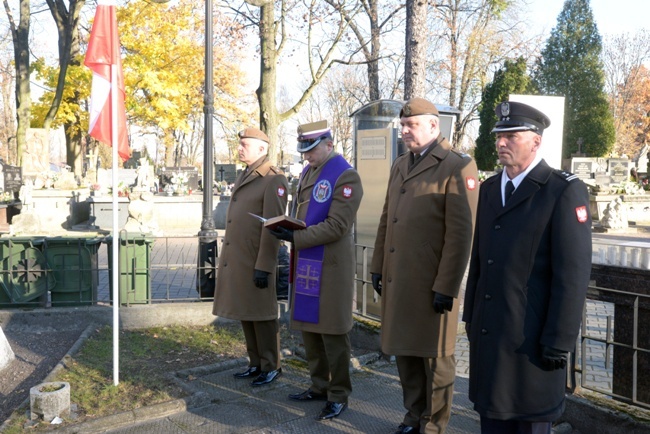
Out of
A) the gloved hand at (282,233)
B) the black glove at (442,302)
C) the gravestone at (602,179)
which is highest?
the gravestone at (602,179)

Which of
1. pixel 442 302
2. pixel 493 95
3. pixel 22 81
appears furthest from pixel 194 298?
pixel 493 95

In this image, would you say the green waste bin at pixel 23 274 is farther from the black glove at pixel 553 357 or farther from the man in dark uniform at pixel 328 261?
the black glove at pixel 553 357

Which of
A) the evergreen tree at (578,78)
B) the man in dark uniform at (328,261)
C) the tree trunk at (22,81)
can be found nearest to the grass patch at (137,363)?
the man in dark uniform at (328,261)

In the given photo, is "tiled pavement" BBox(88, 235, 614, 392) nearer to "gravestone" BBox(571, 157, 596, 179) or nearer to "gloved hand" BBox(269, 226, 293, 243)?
"gloved hand" BBox(269, 226, 293, 243)

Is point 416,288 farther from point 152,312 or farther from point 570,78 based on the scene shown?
point 570,78

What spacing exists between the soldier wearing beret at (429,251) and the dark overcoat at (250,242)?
1.45 meters

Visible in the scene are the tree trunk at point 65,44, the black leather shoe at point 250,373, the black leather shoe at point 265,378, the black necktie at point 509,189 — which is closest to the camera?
the black necktie at point 509,189

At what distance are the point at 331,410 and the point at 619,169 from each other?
96.5 ft

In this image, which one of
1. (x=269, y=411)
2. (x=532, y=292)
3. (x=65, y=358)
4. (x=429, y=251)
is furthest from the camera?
(x=65, y=358)

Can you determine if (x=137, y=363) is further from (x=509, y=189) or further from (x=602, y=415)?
(x=509, y=189)

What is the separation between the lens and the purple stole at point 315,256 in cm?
463

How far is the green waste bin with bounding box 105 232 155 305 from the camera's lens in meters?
7.57

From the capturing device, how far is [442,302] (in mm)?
3789

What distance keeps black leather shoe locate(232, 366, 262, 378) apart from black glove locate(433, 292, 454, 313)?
7.66 ft
